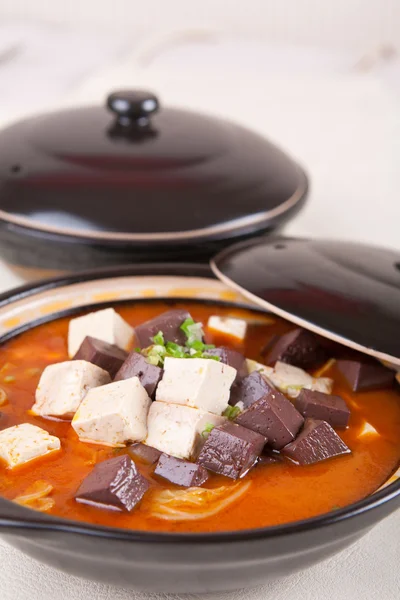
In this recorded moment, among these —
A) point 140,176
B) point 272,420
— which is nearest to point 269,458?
point 272,420

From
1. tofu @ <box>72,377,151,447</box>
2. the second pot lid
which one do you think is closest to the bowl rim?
tofu @ <box>72,377,151,447</box>

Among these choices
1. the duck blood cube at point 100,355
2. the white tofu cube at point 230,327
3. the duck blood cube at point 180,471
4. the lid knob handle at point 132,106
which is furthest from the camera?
the lid knob handle at point 132,106

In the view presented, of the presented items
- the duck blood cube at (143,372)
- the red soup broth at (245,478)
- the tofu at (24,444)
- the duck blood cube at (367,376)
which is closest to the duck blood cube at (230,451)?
the red soup broth at (245,478)

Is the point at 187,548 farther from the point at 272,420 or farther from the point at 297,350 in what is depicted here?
the point at 297,350

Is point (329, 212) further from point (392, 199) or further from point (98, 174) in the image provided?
point (98, 174)

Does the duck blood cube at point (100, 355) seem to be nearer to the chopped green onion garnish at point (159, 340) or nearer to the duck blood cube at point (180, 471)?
the chopped green onion garnish at point (159, 340)

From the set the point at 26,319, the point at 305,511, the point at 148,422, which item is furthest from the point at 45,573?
the point at 26,319
